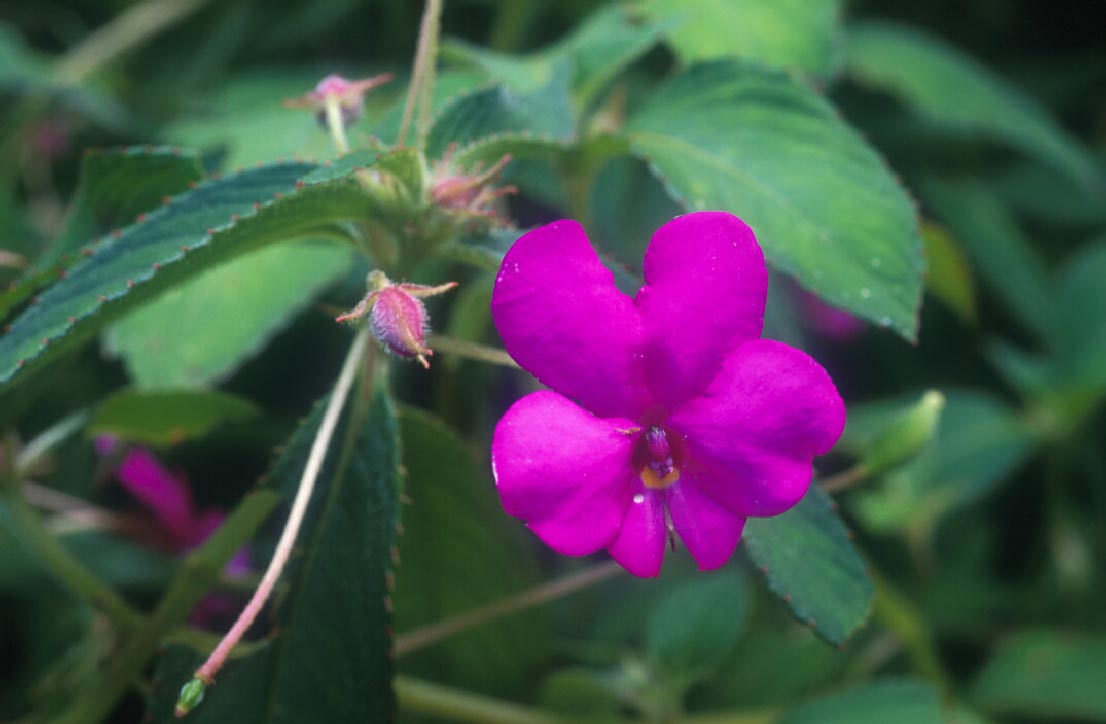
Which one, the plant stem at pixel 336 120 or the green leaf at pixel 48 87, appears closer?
the plant stem at pixel 336 120

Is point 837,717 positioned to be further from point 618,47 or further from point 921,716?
point 618,47

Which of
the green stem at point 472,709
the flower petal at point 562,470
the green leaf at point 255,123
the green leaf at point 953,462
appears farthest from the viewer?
the green leaf at point 953,462

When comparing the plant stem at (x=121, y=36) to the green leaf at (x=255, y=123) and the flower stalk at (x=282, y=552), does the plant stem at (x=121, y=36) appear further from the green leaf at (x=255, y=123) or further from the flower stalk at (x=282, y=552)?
the flower stalk at (x=282, y=552)

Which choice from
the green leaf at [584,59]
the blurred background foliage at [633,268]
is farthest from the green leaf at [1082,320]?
the green leaf at [584,59]

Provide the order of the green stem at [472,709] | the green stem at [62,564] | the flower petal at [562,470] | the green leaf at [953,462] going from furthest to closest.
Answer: the green leaf at [953,462] → the green stem at [472,709] → the green stem at [62,564] → the flower petal at [562,470]

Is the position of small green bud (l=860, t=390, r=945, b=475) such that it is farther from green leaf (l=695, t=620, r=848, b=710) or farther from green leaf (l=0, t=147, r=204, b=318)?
green leaf (l=0, t=147, r=204, b=318)

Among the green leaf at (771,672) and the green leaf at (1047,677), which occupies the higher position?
the green leaf at (771,672)
